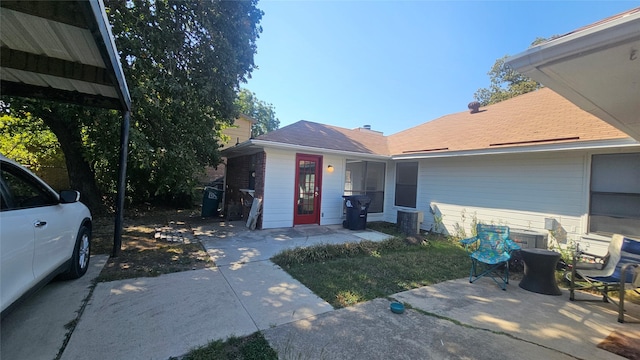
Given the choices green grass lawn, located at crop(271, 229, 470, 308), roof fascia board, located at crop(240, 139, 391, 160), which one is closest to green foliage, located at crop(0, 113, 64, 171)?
roof fascia board, located at crop(240, 139, 391, 160)

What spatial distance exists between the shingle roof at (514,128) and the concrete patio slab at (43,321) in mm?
8482

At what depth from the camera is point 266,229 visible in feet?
25.6

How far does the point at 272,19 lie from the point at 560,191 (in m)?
9.38

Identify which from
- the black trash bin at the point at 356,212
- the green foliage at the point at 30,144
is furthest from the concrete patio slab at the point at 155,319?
the green foliage at the point at 30,144

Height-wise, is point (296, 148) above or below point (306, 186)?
above

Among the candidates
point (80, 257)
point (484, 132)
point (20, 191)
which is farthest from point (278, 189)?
point (484, 132)

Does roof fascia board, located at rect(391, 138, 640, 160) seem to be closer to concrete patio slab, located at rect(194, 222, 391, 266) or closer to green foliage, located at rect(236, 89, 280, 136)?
concrete patio slab, located at rect(194, 222, 391, 266)

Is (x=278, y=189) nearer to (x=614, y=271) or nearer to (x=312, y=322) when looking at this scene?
(x=312, y=322)

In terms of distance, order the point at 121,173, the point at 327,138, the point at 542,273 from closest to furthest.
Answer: the point at 542,273 → the point at 121,173 → the point at 327,138

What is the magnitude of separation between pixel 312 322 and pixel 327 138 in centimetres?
738

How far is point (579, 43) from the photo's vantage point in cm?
181

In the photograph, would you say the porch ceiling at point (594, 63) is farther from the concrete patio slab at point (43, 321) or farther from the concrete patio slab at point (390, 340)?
the concrete patio slab at point (43, 321)

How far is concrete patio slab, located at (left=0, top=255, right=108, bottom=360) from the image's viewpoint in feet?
7.45

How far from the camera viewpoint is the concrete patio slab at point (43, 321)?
2.27 meters
